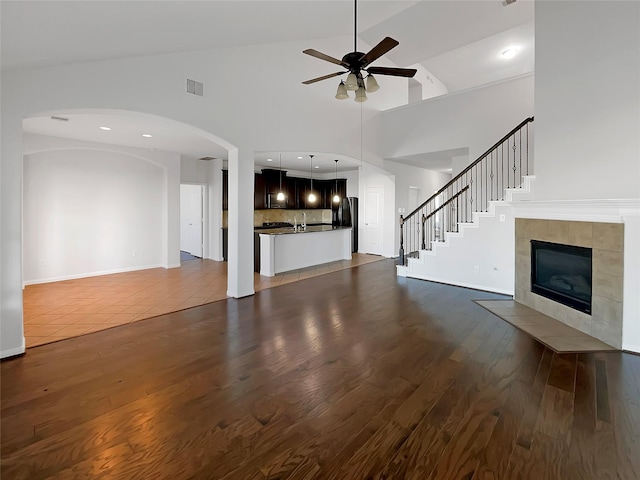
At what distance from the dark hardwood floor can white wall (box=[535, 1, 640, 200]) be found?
189 cm

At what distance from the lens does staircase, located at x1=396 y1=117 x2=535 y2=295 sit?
5.23 m

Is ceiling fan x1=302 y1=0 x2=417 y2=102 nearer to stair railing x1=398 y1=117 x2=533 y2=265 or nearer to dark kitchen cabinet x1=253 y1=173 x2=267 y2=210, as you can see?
stair railing x1=398 y1=117 x2=533 y2=265

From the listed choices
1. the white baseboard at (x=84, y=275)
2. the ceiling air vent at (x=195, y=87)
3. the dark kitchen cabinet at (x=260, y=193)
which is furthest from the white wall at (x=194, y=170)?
the ceiling air vent at (x=195, y=87)

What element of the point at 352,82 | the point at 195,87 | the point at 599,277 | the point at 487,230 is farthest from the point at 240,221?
the point at 599,277

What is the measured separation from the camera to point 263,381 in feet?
8.48

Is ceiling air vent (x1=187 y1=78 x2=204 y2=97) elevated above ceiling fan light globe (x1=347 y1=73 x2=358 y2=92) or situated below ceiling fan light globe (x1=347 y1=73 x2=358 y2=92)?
above

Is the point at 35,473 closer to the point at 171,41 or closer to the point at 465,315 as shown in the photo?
the point at 171,41

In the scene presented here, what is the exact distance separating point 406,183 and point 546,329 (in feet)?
20.6

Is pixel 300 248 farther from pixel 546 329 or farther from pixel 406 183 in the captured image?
pixel 546 329

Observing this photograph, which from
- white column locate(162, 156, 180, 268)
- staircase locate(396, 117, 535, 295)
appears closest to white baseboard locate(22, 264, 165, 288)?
white column locate(162, 156, 180, 268)

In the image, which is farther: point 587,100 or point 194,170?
point 194,170

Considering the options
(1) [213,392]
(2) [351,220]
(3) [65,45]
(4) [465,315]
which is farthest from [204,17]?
(2) [351,220]

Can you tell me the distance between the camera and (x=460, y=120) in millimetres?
7098

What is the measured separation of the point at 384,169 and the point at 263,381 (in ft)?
22.7
